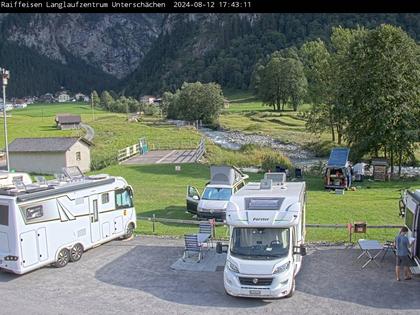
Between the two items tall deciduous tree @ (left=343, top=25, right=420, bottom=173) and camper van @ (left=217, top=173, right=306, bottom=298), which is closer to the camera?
camper van @ (left=217, top=173, right=306, bottom=298)

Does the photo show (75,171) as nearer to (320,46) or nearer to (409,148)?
(409,148)

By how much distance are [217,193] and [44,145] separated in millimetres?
24783

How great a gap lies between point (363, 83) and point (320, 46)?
28896 mm

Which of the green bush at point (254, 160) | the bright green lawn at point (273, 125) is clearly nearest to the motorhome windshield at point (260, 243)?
the green bush at point (254, 160)

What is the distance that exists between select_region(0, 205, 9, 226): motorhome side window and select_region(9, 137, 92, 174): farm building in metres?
26.7

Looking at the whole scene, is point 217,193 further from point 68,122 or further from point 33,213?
point 68,122

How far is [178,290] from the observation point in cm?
1485

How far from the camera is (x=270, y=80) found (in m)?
109

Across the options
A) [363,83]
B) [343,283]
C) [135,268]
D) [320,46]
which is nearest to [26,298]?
[135,268]

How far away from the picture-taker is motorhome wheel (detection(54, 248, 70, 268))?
17.1 meters

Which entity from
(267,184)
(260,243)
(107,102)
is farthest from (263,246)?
(107,102)
